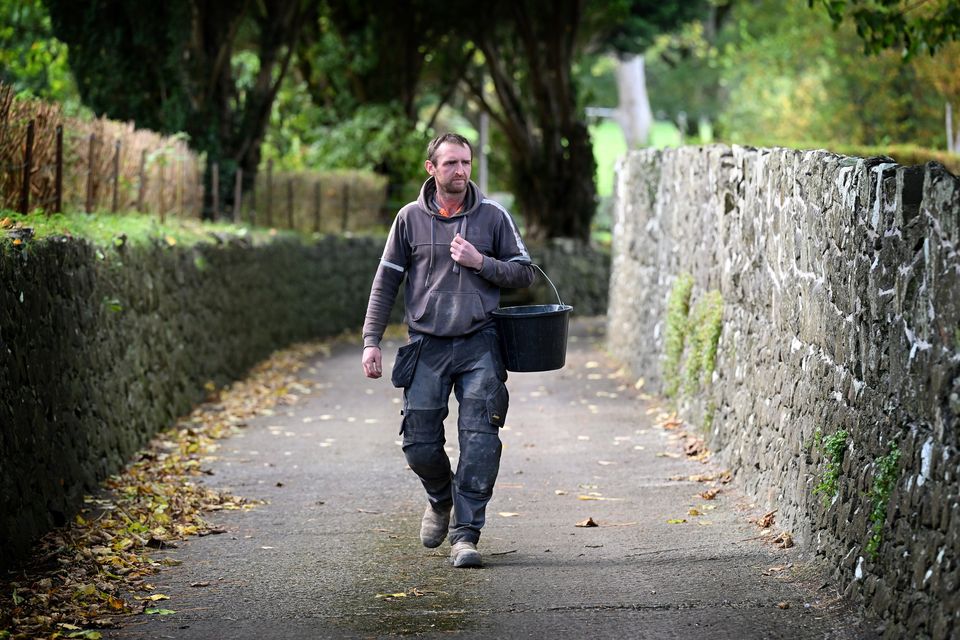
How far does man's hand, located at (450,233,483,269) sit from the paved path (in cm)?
150

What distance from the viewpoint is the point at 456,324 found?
22.9ft

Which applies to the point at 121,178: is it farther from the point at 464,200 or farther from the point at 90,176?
the point at 464,200

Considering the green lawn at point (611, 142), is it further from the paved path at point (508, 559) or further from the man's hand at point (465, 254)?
the man's hand at point (465, 254)

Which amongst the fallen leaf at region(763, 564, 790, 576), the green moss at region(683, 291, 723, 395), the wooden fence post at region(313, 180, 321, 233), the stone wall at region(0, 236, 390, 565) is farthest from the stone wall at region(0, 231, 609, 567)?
the wooden fence post at region(313, 180, 321, 233)

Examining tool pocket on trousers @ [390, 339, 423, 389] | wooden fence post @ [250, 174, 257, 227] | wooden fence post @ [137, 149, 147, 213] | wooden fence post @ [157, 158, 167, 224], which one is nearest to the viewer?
tool pocket on trousers @ [390, 339, 423, 389]

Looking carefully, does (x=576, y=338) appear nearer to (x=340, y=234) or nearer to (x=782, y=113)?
(x=340, y=234)

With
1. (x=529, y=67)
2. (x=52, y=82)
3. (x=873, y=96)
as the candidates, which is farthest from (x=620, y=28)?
(x=52, y=82)

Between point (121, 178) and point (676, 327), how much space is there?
5389mm

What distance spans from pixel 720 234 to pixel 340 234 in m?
13.6

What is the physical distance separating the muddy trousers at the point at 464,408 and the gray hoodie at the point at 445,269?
11 cm

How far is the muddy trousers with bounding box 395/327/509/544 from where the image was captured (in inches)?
275

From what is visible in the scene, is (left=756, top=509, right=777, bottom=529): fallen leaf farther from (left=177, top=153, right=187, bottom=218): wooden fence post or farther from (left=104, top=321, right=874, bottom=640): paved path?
(left=177, top=153, right=187, bottom=218): wooden fence post

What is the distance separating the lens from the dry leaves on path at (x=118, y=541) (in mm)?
6074

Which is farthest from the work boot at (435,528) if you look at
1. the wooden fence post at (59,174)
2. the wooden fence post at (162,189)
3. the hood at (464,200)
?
the wooden fence post at (162,189)
